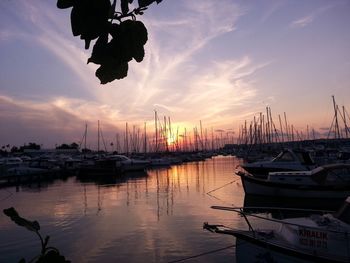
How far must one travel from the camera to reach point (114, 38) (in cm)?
A: 147

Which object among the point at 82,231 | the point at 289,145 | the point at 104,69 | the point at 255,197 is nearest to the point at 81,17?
the point at 104,69

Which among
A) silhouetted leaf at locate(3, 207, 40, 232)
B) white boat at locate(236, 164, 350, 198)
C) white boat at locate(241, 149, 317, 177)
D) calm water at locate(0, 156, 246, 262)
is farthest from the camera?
white boat at locate(241, 149, 317, 177)

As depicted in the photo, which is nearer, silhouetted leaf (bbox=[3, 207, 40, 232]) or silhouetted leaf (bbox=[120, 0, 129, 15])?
silhouetted leaf (bbox=[120, 0, 129, 15])

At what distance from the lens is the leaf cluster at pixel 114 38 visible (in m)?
1.36

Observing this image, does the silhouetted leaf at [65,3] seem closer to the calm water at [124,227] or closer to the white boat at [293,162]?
the calm water at [124,227]

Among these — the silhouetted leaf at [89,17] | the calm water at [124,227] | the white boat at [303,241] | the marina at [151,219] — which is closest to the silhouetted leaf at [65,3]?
the silhouetted leaf at [89,17]

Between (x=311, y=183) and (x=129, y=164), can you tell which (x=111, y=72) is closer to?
(x=311, y=183)

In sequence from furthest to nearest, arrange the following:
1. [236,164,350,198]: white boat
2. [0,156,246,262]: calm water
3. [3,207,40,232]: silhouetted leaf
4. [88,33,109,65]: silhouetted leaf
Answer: [236,164,350,198]: white boat
[0,156,246,262]: calm water
[3,207,40,232]: silhouetted leaf
[88,33,109,65]: silhouetted leaf

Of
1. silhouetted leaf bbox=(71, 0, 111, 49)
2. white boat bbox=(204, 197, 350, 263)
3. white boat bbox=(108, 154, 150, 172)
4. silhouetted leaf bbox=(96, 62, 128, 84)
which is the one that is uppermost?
white boat bbox=(108, 154, 150, 172)

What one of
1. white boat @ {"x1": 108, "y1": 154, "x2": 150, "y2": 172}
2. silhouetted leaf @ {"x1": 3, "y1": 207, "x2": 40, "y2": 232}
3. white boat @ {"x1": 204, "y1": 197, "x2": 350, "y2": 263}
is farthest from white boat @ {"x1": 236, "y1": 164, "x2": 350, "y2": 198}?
white boat @ {"x1": 108, "y1": 154, "x2": 150, "y2": 172}

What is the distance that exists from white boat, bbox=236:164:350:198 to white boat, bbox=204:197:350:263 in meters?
13.4

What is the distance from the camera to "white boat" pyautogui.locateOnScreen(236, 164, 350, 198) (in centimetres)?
2275

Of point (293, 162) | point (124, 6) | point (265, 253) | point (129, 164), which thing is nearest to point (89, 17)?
point (124, 6)

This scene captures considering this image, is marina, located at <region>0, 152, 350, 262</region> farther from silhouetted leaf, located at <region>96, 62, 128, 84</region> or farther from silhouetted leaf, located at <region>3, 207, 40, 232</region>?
silhouetted leaf, located at <region>96, 62, 128, 84</region>
